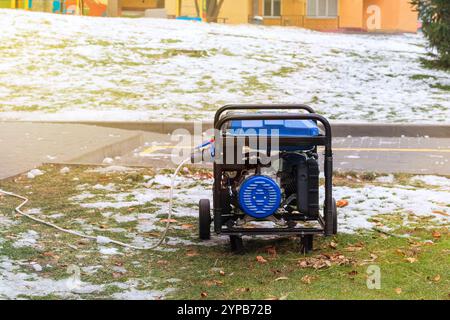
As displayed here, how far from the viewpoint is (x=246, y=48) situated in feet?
74.9

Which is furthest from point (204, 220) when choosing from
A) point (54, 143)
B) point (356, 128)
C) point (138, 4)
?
point (138, 4)

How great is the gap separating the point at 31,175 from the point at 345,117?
696 cm

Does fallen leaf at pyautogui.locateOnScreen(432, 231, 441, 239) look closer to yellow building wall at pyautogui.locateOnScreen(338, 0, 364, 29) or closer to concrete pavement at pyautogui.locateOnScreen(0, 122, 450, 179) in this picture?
concrete pavement at pyautogui.locateOnScreen(0, 122, 450, 179)

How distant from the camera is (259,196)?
578cm

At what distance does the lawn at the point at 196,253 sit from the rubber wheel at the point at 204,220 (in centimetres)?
8

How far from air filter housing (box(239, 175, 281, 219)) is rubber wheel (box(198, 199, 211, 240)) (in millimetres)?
438

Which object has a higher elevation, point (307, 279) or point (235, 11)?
point (235, 11)

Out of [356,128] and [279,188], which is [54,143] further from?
[279,188]

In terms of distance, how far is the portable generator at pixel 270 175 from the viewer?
5.71 m

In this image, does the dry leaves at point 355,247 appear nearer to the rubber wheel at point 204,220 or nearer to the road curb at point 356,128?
the rubber wheel at point 204,220

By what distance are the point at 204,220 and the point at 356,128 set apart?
291 inches

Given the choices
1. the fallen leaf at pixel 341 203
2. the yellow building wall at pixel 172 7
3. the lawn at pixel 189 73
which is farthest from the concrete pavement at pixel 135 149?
the yellow building wall at pixel 172 7

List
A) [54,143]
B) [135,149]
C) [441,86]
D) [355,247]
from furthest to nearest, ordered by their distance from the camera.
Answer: [441,86] → [135,149] → [54,143] → [355,247]
